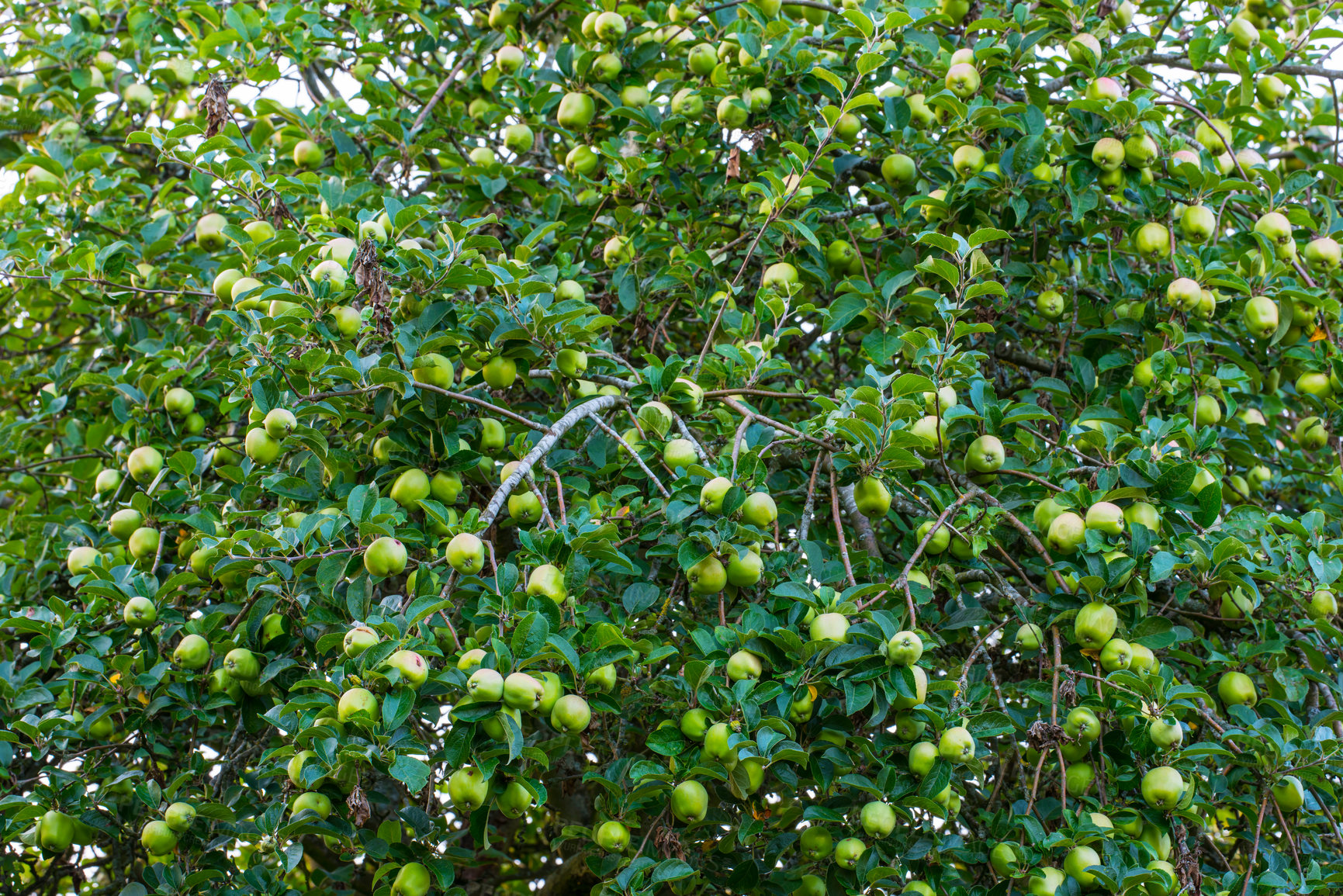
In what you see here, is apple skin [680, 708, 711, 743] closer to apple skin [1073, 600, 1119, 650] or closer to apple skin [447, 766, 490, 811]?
apple skin [447, 766, 490, 811]

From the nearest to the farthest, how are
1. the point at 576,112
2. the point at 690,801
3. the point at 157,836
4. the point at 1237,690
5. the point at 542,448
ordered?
the point at 690,801 < the point at 542,448 < the point at 157,836 < the point at 1237,690 < the point at 576,112

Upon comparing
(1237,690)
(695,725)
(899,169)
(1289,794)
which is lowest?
(1289,794)

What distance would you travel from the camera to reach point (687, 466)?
207cm

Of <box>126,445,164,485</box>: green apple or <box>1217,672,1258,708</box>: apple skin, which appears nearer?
<box>1217,672,1258,708</box>: apple skin

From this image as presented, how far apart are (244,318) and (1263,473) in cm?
261

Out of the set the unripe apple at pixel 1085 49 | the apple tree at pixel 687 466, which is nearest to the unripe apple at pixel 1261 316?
the apple tree at pixel 687 466

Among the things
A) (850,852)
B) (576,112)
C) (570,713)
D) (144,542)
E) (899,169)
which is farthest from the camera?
(576,112)

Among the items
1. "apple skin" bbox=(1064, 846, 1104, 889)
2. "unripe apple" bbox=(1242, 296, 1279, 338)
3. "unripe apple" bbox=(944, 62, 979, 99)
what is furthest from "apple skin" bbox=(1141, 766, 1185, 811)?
"unripe apple" bbox=(944, 62, 979, 99)

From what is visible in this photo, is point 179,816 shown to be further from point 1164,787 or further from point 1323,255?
point 1323,255

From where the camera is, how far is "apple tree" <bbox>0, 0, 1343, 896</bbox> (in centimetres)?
192

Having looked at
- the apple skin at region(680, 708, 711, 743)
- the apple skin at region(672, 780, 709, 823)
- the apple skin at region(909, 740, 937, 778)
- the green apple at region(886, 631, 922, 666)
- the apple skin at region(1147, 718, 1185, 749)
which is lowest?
the apple skin at region(1147, 718, 1185, 749)

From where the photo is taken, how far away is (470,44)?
3.53 m

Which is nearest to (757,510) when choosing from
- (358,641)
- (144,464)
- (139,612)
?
(358,641)

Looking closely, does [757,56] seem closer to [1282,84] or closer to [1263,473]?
[1282,84]
